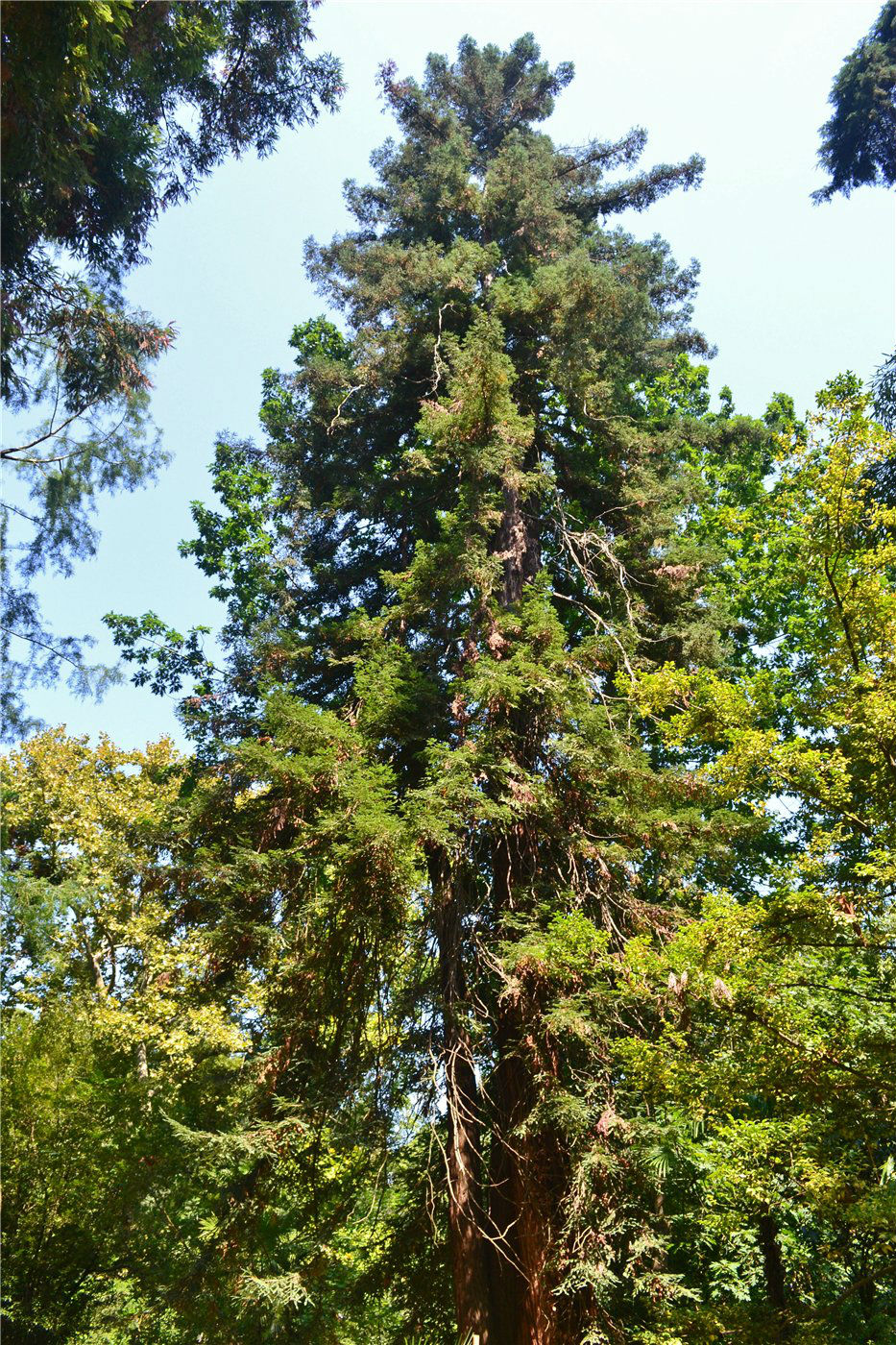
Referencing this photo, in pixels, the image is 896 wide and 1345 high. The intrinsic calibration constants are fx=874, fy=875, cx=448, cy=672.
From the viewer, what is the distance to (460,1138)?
28.0 ft

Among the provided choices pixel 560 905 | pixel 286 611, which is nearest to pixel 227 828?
pixel 286 611

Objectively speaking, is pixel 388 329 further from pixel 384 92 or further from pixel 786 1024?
pixel 786 1024

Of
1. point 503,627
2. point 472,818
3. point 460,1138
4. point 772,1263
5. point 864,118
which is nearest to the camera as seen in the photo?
point 772,1263

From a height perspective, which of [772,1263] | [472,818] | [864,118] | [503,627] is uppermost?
[864,118]

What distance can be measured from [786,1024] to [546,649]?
4.72m

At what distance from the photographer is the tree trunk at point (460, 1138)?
7.99 meters

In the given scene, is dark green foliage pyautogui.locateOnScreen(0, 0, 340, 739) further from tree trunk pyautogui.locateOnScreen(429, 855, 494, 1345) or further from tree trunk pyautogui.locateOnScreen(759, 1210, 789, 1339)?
tree trunk pyautogui.locateOnScreen(759, 1210, 789, 1339)

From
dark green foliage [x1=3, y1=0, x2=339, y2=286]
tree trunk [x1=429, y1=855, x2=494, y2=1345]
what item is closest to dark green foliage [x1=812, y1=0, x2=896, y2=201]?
dark green foliage [x1=3, y1=0, x2=339, y2=286]

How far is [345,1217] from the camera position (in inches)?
333

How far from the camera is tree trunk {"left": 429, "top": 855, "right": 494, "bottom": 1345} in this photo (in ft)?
26.2

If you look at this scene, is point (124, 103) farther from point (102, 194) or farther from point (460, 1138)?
point (460, 1138)

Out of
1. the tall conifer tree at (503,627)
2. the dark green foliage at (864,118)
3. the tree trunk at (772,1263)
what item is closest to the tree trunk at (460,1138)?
the tall conifer tree at (503,627)

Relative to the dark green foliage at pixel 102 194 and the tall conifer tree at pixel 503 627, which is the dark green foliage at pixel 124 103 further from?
the tall conifer tree at pixel 503 627

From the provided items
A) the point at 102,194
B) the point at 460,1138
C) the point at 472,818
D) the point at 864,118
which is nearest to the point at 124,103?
the point at 102,194
